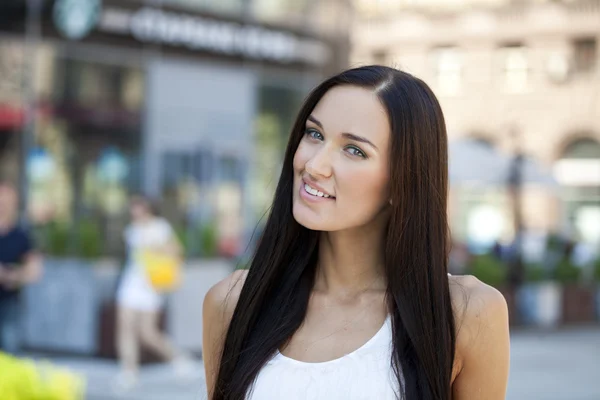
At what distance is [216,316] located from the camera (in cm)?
264

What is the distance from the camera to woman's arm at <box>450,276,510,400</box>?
2.40 m

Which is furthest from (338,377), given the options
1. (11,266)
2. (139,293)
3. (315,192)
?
(139,293)

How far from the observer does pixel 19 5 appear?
14.9 meters

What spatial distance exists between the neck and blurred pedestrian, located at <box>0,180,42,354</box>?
21.0 ft

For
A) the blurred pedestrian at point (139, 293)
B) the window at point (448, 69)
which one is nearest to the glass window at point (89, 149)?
the blurred pedestrian at point (139, 293)

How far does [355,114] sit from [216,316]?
609 mm

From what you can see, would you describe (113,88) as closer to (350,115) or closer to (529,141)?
(350,115)

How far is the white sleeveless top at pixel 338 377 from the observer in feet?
7.66

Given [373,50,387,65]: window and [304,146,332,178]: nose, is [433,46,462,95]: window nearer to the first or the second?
[373,50,387,65]: window

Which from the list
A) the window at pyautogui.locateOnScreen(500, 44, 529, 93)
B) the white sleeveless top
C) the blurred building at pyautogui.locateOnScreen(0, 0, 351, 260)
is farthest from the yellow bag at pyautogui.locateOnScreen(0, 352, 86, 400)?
the window at pyautogui.locateOnScreen(500, 44, 529, 93)

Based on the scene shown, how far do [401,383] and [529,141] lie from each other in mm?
35453

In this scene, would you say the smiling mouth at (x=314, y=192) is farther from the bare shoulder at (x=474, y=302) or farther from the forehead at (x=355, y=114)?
the bare shoulder at (x=474, y=302)

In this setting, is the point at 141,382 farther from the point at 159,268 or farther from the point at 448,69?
the point at 448,69

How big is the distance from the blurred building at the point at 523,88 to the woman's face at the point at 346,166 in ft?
109
